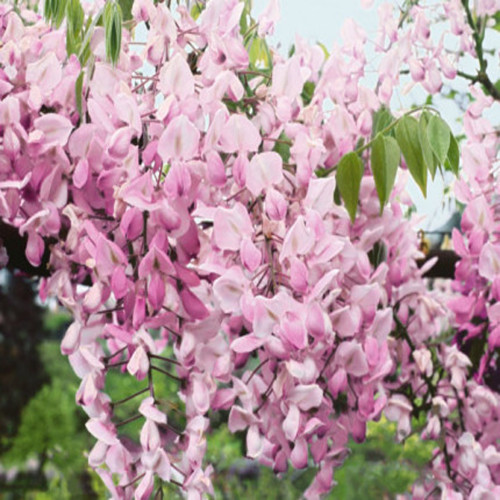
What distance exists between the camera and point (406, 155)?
1.74ft

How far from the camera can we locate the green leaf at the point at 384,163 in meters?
0.51

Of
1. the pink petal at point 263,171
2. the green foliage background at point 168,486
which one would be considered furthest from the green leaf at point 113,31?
the green foliage background at point 168,486

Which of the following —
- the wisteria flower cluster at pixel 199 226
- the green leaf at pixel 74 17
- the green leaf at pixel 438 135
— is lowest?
the wisteria flower cluster at pixel 199 226

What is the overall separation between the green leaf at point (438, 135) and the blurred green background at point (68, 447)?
1259 millimetres

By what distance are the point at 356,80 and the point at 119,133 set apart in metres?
0.35

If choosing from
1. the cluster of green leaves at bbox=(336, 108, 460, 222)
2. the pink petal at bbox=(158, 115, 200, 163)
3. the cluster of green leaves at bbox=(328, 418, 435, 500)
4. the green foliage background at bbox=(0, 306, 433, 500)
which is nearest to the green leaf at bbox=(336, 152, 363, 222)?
the cluster of green leaves at bbox=(336, 108, 460, 222)

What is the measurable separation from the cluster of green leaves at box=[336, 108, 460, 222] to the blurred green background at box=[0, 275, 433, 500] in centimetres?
123

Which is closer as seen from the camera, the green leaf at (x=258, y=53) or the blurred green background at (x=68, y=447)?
the green leaf at (x=258, y=53)

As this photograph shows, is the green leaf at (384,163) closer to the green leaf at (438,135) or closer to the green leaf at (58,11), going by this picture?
the green leaf at (438,135)

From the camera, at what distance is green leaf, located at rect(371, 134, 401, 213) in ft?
1.67

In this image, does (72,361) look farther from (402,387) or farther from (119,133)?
(402,387)

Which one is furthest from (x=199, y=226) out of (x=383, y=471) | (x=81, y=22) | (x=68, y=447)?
(x=68, y=447)

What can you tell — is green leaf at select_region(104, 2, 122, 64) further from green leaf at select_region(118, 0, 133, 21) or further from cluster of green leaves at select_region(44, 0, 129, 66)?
green leaf at select_region(118, 0, 133, 21)

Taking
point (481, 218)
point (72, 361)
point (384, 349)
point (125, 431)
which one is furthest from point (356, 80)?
point (125, 431)
